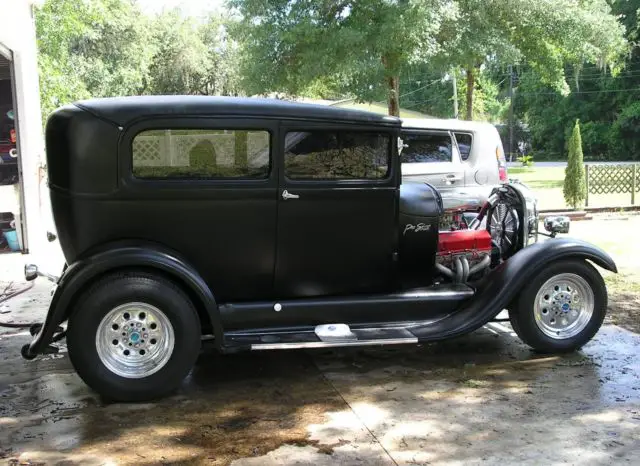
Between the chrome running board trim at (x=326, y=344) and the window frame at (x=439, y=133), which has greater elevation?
the window frame at (x=439, y=133)

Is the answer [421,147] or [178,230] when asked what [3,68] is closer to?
[421,147]

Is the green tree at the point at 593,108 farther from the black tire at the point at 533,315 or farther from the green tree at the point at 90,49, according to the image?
the black tire at the point at 533,315

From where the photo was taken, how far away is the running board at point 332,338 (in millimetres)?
4418

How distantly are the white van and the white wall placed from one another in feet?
19.3

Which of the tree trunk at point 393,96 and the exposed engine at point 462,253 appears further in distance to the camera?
the tree trunk at point 393,96

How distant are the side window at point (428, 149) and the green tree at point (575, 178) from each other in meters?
6.54

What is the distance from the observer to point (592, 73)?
49688mm

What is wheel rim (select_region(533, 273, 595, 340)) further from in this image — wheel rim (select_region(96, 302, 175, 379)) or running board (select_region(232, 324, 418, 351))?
wheel rim (select_region(96, 302, 175, 379))

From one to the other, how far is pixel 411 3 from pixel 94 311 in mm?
10485

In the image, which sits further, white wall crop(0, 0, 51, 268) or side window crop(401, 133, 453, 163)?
white wall crop(0, 0, 51, 268)

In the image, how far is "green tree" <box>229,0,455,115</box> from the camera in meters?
13.0

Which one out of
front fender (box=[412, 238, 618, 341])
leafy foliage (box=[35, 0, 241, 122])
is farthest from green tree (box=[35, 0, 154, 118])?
front fender (box=[412, 238, 618, 341])

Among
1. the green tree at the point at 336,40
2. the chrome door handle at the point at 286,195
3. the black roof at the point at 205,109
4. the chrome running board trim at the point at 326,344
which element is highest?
the green tree at the point at 336,40

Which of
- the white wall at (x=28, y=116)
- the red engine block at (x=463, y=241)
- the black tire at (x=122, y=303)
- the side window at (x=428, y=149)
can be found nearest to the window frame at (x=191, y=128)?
the black tire at (x=122, y=303)
